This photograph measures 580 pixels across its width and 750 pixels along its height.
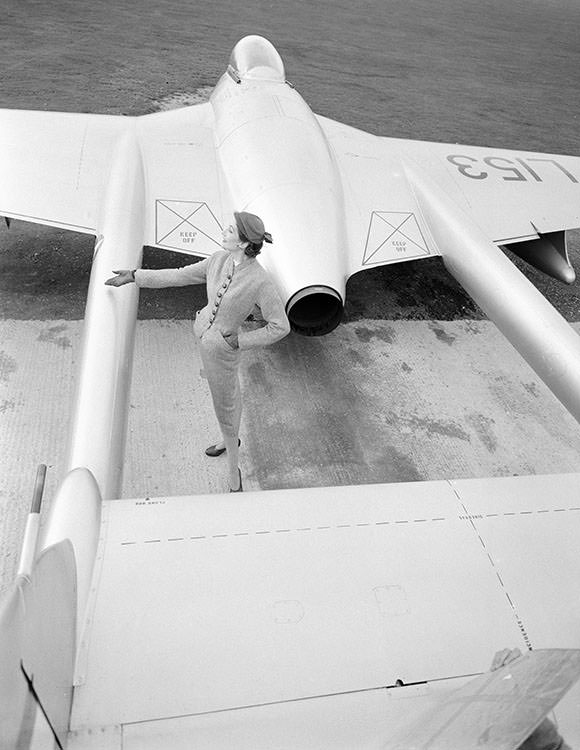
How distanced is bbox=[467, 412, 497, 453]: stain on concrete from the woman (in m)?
2.17

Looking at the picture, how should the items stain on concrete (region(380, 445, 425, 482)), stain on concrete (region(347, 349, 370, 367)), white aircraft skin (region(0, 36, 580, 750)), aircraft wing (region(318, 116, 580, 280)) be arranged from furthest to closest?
aircraft wing (region(318, 116, 580, 280)) → stain on concrete (region(347, 349, 370, 367)) → stain on concrete (region(380, 445, 425, 482)) → white aircraft skin (region(0, 36, 580, 750))

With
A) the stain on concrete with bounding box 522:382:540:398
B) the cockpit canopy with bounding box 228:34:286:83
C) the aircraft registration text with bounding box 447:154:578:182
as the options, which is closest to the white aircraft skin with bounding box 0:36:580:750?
the stain on concrete with bounding box 522:382:540:398

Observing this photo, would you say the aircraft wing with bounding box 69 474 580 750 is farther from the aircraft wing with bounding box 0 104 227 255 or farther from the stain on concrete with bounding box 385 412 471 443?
the aircraft wing with bounding box 0 104 227 255

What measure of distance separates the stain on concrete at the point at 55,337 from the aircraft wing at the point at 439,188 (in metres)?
2.45

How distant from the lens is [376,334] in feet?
18.2

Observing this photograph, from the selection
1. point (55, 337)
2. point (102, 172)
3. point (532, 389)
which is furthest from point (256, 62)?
point (532, 389)

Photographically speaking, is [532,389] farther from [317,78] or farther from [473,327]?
[317,78]

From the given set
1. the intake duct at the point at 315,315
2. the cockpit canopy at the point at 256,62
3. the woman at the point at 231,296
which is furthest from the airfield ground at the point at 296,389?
the cockpit canopy at the point at 256,62

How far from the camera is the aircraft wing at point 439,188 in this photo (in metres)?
5.29

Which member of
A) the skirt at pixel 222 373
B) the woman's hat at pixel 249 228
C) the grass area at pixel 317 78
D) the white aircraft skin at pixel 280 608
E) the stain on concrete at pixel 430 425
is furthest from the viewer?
the grass area at pixel 317 78

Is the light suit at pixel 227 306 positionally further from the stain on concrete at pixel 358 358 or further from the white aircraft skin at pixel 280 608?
the stain on concrete at pixel 358 358

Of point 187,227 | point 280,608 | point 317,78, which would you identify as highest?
point 280,608

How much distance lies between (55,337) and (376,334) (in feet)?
9.39

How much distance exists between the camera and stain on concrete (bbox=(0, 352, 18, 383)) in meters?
4.46
